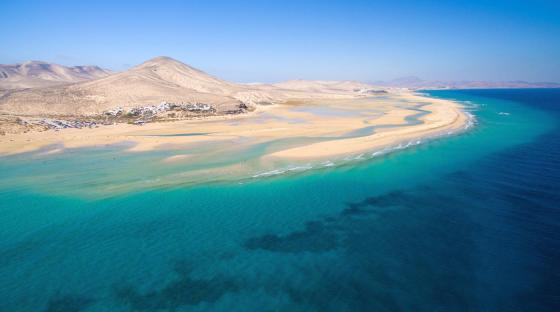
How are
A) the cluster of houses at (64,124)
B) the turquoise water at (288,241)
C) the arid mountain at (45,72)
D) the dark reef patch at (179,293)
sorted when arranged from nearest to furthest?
the dark reef patch at (179,293), the turquoise water at (288,241), the cluster of houses at (64,124), the arid mountain at (45,72)

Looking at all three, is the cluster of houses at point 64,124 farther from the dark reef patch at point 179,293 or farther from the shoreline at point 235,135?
the dark reef patch at point 179,293

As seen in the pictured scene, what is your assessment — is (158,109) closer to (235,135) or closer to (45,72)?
(235,135)

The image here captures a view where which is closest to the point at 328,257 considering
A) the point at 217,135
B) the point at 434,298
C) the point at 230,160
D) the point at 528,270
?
the point at 434,298

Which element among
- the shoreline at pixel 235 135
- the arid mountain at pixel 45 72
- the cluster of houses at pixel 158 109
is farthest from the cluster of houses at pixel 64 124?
the arid mountain at pixel 45 72

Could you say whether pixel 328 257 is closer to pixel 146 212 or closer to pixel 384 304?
pixel 384 304

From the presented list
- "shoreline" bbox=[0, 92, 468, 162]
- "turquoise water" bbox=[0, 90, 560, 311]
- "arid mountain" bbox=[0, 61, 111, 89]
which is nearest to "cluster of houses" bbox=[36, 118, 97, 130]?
"shoreline" bbox=[0, 92, 468, 162]

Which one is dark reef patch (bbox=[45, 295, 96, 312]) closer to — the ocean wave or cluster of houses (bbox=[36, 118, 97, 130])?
the ocean wave

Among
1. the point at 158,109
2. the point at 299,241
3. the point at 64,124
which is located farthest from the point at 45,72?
the point at 299,241
